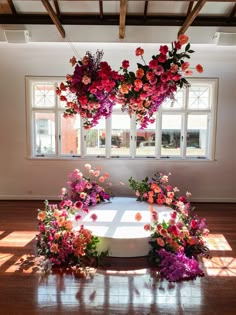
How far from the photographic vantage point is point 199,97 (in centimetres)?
623

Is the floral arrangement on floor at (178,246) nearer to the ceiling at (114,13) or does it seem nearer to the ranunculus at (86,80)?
the ranunculus at (86,80)

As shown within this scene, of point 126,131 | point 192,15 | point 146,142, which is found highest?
point 192,15

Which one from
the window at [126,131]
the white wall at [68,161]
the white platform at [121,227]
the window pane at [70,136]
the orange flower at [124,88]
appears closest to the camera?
the orange flower at [124,88]

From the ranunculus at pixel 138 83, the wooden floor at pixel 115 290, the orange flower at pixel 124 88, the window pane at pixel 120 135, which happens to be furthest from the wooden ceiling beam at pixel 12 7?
the wooden floor at pixel 115 290

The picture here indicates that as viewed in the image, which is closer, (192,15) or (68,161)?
(192,15)

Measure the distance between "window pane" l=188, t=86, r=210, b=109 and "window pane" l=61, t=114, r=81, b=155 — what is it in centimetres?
250

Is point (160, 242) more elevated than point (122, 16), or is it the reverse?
point (122, 16)

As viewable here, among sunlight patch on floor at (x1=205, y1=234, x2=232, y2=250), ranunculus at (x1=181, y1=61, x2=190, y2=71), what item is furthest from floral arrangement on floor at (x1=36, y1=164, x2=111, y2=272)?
ranunculus at (x1=181, y1=61, x2=190, y2=71)

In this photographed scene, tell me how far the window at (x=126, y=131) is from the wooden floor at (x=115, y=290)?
2740mm

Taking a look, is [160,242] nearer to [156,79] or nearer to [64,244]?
[64,244]

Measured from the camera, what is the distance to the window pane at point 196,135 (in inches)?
247

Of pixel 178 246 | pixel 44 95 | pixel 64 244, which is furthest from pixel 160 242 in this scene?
pixel 44 95

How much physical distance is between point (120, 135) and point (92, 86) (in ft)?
9.47

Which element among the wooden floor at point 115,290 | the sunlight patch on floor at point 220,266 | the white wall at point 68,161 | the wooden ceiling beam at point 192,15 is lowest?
the wooden floor at point 115,290
